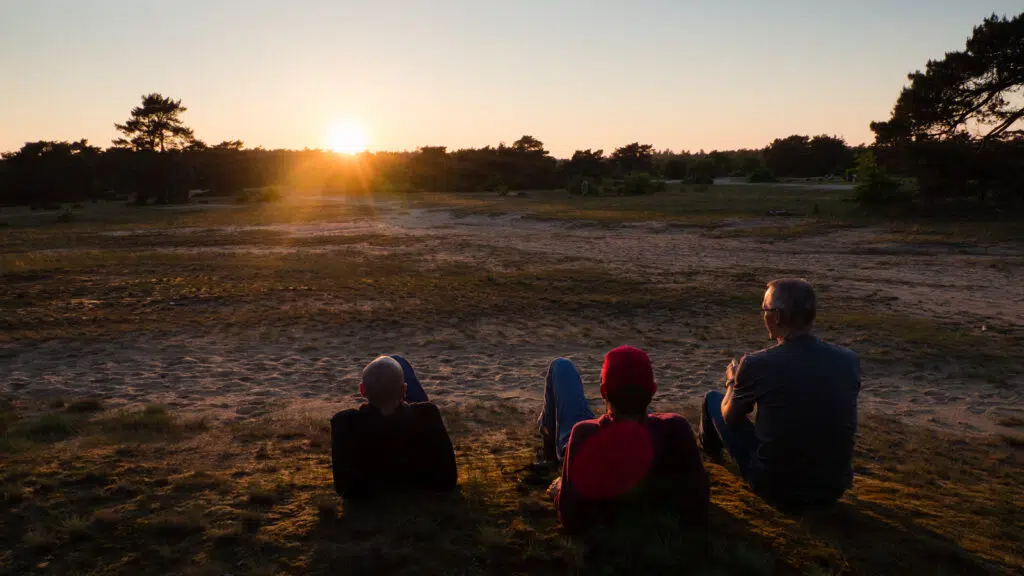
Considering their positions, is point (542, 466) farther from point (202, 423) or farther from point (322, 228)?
point (322, 228)

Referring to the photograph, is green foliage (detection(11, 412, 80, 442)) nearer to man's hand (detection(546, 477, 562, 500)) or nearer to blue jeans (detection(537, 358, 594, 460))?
blue jeans (detection(537, 358, 594, 460))

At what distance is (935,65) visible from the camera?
933 inches

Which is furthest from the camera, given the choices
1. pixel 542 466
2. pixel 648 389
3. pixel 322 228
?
pixel 322 228

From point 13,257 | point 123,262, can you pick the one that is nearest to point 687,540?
point 123,262

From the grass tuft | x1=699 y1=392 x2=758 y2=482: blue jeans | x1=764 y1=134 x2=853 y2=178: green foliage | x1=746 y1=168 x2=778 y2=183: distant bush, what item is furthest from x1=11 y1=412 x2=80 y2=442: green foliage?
x1=764 y1=134 x2=853 y2=178: green foliage

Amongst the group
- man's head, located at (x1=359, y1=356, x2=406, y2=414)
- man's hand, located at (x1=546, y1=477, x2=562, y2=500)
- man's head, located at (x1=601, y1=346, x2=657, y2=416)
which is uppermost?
man's head, located at (x1=601, y1=346, x2=657, y2=416)

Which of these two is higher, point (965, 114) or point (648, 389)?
point (965, 114)

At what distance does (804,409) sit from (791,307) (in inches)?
20.5

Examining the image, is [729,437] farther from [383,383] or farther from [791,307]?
[383,383]

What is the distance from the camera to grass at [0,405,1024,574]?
9.93 feet

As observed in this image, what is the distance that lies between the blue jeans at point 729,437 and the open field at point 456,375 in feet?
0.58

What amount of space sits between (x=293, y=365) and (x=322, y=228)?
18810 mm

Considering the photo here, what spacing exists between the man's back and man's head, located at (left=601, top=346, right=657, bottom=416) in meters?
1.16

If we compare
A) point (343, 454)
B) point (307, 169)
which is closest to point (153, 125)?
point (307, 169)
